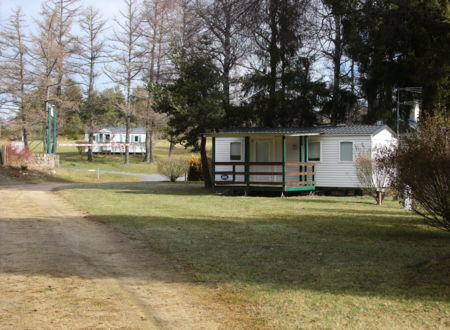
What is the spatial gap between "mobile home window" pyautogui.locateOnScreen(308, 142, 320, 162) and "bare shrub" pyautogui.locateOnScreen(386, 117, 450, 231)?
14307mm

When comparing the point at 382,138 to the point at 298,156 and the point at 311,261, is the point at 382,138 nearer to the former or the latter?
the point at 298,156

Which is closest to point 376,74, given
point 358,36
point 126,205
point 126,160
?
point 358,36

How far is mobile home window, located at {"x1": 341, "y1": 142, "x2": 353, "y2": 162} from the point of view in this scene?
22.3 metres

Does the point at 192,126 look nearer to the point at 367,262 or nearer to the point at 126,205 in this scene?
the point at 126,205

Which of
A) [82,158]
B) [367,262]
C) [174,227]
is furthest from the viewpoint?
[82,158]

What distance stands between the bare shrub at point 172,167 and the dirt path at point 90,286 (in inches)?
843

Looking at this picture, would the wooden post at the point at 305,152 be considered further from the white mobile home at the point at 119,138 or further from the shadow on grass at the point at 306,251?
the white mobile home at the point at 119,138

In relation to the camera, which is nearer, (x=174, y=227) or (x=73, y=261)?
(x=73, y=261)

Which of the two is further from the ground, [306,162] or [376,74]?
[376,74]

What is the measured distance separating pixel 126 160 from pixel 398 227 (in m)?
38.2

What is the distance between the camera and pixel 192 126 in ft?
80.0

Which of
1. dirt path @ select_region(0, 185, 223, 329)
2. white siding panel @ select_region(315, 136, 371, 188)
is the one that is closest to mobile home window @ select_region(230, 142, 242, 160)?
white siding panel @ select_region(315, 136, 371, 188)

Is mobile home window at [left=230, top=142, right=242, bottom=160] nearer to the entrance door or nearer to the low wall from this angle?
the entrance door

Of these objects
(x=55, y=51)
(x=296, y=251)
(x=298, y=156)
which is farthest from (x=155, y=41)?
(x=296, y=251)
